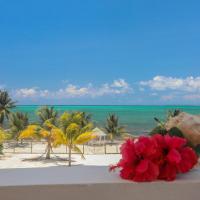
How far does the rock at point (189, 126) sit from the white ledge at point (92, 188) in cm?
27

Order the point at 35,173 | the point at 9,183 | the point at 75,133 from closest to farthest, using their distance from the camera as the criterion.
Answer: the point at 9,183 < the point at 35,173 < the point at 75,133

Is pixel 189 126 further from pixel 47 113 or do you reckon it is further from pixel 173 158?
pixel 47 113

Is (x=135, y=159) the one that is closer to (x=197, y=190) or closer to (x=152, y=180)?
(x=152, y=180)

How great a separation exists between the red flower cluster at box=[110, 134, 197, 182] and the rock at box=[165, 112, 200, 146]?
241 millimetres

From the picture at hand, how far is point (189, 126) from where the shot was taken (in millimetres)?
1534

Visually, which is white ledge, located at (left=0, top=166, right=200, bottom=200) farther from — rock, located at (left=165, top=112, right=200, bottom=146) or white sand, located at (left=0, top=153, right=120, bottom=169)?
white sand, located at (left=0, top=153, right=120, bottom=169)

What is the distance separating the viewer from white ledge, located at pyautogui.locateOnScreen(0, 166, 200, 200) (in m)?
1.18

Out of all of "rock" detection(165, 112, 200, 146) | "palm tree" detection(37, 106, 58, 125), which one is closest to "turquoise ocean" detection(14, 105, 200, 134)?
"palm tree" detection(37, 106, 58, 125)

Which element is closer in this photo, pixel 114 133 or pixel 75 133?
pixel 75 133

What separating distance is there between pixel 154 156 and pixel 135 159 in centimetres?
7

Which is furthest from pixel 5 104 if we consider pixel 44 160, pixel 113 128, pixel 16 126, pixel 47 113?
pixel 44 160

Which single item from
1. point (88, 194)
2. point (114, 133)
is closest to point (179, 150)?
point (88, 194)

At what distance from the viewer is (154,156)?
1237 millimetres

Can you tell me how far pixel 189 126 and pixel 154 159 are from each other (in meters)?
0.36
